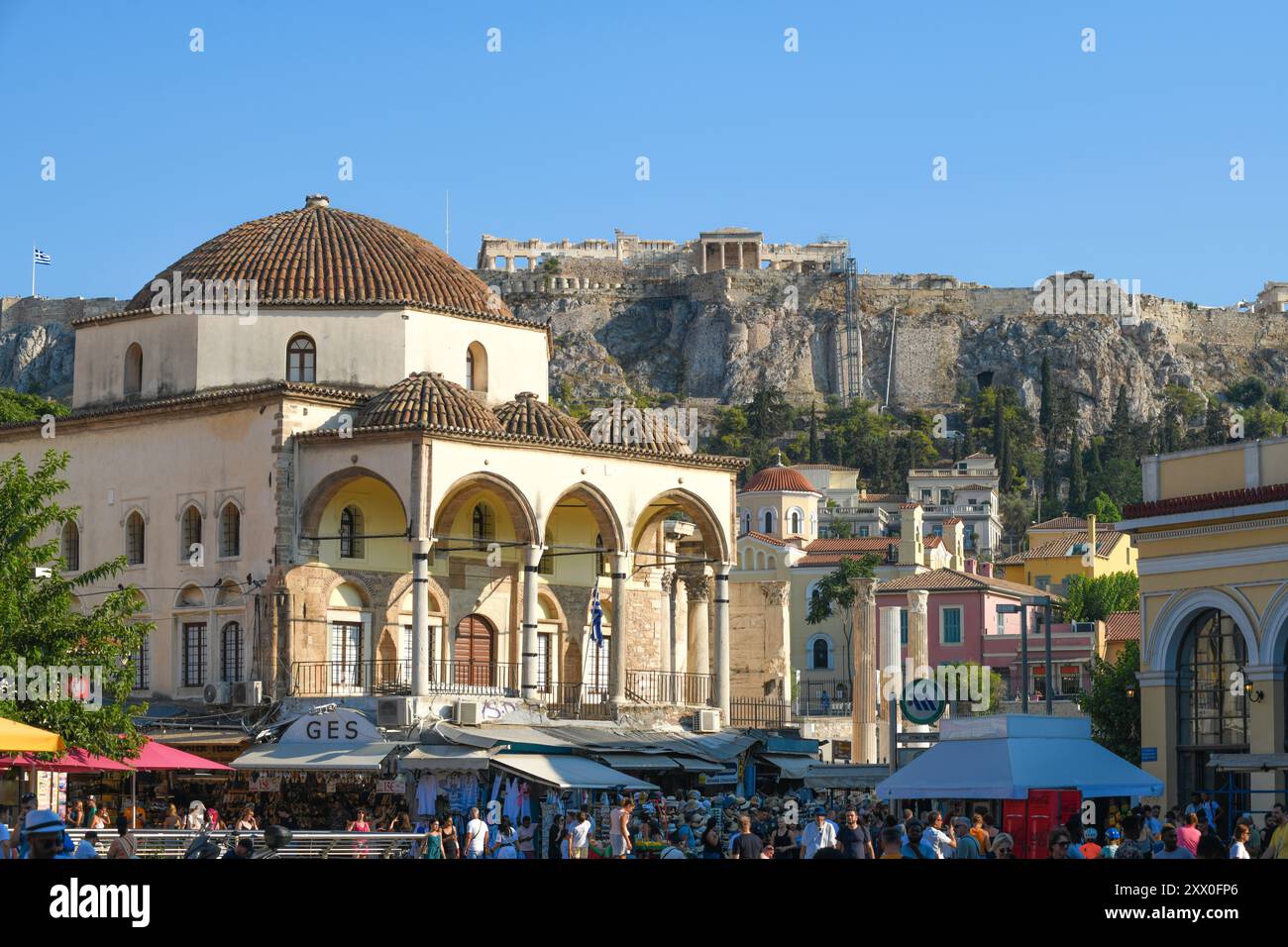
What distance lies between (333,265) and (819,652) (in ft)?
194

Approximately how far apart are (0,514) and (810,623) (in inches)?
2755

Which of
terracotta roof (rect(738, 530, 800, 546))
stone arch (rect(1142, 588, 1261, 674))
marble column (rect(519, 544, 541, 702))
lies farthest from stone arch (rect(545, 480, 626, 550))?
terracotta roof (rect(738, 530, 800, 546))

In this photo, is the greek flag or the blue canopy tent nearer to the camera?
the blue canopy tent

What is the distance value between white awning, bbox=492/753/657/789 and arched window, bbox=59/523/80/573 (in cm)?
1233

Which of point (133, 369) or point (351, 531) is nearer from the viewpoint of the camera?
point (351, 531)

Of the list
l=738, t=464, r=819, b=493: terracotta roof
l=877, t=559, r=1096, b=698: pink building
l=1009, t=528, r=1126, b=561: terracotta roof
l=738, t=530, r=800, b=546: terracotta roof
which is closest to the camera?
l=877, t=559, r=1096, b=698: pink building

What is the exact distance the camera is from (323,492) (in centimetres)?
4141

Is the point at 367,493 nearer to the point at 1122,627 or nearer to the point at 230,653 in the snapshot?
the point at 230,653

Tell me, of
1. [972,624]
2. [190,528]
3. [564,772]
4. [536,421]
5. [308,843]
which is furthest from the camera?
[972,624]

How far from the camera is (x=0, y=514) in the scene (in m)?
31.6

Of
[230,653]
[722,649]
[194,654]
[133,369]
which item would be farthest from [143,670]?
[722,649]

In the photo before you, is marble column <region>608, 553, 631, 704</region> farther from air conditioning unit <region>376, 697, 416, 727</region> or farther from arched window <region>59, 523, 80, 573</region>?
arched window <region>59, 523, 80, 573</region>

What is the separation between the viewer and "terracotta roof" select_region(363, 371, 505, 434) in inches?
1620
